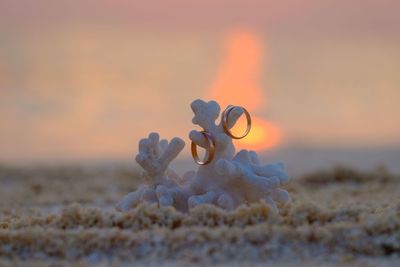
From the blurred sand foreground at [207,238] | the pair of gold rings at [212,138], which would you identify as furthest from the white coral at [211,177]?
the blurred sand foreground at [207,238]

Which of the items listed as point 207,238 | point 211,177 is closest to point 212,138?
point 211,177

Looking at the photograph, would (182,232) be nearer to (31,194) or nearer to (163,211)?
(163,211)

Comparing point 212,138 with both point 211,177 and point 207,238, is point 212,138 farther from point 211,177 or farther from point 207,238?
point 207,238

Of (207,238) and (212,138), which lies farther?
(212,138)

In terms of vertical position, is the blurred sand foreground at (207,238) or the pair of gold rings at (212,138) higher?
the pair of gold rings at (212,138)

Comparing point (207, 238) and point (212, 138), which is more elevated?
point (212, 138)

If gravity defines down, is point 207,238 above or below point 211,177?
below

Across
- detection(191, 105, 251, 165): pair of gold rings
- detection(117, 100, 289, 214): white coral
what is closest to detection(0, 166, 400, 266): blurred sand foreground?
detection(117, 100, 289, 214): white coral

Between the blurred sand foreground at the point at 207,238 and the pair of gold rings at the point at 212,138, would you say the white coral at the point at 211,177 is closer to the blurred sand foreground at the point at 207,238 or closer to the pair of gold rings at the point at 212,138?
the pair of gold rings at the point at 212,138

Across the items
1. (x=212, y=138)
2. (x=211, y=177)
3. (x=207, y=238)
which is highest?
(x=212, y=138)

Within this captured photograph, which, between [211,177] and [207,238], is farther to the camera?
[211,177]
